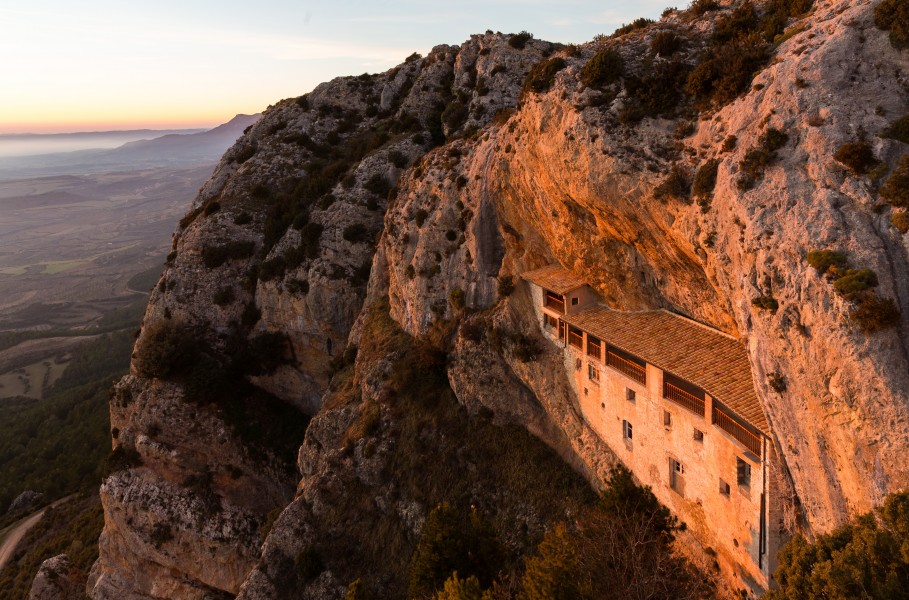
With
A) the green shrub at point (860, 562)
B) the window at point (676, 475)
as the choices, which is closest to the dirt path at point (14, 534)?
the window at point (676, 475)

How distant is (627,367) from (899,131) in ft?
52.0

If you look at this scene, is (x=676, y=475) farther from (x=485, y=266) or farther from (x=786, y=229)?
(x=485, y=266)

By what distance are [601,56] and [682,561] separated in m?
28.9

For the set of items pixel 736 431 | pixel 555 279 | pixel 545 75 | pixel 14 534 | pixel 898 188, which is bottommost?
pixel 14 534

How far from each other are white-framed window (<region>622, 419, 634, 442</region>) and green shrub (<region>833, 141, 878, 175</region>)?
668 inches

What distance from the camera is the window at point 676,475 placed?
90.3ft

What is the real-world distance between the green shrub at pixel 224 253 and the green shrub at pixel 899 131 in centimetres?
5957

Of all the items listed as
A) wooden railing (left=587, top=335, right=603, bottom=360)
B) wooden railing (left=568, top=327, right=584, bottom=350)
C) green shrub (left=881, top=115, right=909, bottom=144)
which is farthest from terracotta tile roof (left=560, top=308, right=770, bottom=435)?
green shrub (left=881, top=115, right=909, bottom=144)

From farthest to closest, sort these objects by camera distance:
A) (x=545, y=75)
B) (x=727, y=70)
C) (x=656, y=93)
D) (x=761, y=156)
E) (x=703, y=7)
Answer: (x=545, y=75), (x=703, y=7), (x=656, y=93), (x=727, y=70), (x=761, y=156)

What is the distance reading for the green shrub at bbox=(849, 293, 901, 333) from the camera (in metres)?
16.5

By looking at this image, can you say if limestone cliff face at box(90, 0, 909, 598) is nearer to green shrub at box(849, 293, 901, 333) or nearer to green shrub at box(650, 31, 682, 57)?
green shrub at box(849, 293, 901, 333)

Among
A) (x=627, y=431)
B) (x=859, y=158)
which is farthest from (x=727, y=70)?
(x=627, y=431)

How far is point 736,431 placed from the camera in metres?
23.5

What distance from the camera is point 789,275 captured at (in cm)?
1902
